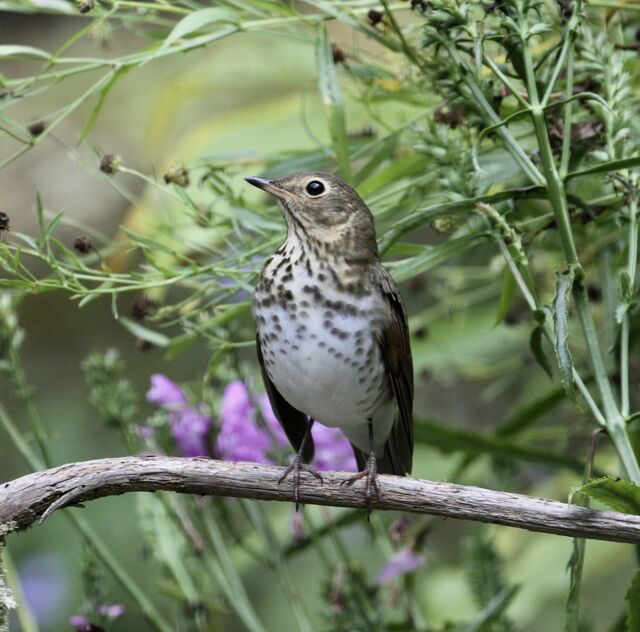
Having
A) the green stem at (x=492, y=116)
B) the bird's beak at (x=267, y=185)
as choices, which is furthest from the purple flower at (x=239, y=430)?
the green stem at (x=492, y=116)

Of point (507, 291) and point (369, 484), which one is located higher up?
point (507, 291)

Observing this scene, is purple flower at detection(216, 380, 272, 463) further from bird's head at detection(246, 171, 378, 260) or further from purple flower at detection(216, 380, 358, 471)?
bird's head at detection(246, 171, 378, 260)

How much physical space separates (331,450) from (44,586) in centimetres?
91

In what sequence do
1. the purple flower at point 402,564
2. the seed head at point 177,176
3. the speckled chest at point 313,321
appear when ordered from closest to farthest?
the seed head at point 177,176 → the speckled chest at point 313,321 → the purple flower at point 402,564

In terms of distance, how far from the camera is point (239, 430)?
2092 mm

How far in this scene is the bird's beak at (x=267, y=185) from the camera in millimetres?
1906

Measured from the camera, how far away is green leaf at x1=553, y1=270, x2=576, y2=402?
Answer: 1.41 meters

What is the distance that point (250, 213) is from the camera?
6.40 ft

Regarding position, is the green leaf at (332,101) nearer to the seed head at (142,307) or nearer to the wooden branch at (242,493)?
the seed head at (142,307)

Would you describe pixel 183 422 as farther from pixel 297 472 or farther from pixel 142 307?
pixel 297 472

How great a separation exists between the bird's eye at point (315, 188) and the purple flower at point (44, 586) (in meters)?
1.35

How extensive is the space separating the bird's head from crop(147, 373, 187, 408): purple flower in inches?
14.3

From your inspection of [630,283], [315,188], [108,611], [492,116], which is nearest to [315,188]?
[315,188]

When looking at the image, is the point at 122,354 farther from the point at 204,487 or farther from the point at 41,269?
the point at 204,487
